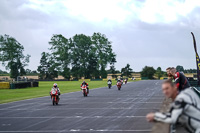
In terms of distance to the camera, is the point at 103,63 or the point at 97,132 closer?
the point at 97,132

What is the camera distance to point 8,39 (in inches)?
4569

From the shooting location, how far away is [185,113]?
420 cm

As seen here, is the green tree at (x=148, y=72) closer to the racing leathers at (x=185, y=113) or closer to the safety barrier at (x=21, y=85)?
the safety barrier at (x=21, y=85)

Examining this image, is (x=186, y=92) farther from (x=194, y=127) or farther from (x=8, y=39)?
(x=8, y=39)

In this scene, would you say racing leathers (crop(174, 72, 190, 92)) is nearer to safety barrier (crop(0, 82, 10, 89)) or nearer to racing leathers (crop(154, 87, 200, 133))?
racing leathers (crop(154, 87, 200, 133))


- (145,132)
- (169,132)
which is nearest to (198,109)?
(169,132)

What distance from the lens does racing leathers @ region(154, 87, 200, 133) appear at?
4062mm

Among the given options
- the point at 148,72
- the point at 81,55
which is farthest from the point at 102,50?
the point at 148,72

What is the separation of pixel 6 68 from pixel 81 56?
1297 inches

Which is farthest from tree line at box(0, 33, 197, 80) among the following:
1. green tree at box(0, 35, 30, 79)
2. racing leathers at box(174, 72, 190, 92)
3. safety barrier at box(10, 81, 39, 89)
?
racing leathers at box(174, 72, 190, 92)

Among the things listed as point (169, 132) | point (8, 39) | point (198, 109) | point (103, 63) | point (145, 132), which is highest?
point (8, 39)

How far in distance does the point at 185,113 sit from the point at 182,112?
4.6 inches

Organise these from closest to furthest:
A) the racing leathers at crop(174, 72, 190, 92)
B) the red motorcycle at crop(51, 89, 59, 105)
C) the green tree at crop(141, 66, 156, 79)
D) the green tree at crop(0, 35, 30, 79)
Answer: the racing leathers at crop(174, 72, 190, 92) < the red motorcycle at crop(51, 89, 59, 105) < the green tree at crop(0, 35, 30, 79) < the green tree at crop(141, 66, 156, 79)

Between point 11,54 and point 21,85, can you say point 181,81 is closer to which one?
point 21,85
